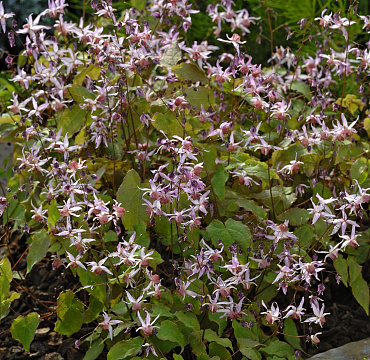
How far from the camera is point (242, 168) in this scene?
213 centimetres

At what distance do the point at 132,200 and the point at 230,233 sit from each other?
39cm

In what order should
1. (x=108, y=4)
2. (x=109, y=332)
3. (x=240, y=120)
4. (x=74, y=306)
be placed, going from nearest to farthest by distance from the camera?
(x=109, y=332)
(x=74, y=306)
(x=108, y=4)
(x=240, y=120)

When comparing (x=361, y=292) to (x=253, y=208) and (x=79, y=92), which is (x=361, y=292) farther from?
(x=79, y=92)

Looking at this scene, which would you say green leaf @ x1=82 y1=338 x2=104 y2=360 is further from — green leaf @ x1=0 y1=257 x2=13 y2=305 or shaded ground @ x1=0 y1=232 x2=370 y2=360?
green leaf @ x1=0 y1=257 x2=13 y2=305

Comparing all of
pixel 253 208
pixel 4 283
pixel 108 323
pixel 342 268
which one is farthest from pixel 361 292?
pixel 4 283

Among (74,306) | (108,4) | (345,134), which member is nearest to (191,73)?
(108,4)

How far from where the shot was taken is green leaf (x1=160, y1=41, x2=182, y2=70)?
2.66 metres

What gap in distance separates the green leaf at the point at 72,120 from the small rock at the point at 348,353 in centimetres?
135

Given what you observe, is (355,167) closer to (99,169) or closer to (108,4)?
(99,169)

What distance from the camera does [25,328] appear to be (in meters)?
1.99

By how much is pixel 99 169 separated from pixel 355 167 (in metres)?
1.07

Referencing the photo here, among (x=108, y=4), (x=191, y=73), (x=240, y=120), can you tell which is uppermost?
(x=108, y=4)

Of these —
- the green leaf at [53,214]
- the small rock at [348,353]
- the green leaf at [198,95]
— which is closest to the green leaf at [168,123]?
the green leaf at [198,95]

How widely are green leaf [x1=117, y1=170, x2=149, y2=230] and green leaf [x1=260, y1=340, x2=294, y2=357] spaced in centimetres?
65
